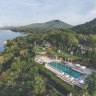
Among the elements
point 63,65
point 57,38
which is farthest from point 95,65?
point 57,38

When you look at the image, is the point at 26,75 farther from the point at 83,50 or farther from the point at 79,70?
the point at 83,50

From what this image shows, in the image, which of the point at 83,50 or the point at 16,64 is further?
the point at 83,50

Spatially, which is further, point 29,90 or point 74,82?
point 74,82

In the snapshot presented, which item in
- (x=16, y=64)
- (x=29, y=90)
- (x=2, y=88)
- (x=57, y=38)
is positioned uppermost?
(x=57, y=38)

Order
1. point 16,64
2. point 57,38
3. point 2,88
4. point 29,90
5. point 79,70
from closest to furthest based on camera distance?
point 29,90 → point 2,88 → point 79,70 → point 16,64 → point 57,38

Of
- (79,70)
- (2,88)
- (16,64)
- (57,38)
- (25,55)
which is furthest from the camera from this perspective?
(57,38)

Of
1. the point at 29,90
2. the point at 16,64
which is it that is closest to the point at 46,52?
the point at 16,64

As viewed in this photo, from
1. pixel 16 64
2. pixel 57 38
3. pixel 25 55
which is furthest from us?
pixel 57 38

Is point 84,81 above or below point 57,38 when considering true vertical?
below

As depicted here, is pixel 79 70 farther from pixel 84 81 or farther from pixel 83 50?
pixel 83 50
